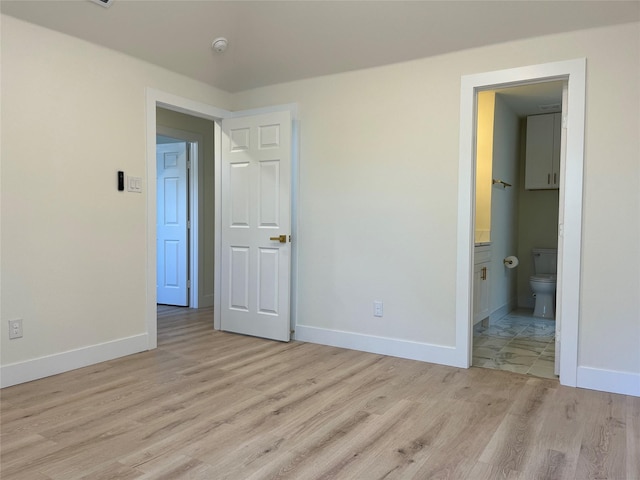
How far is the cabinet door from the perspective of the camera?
4301 millimetres

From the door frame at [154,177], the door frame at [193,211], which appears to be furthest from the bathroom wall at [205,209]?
the door frame at [154,177]

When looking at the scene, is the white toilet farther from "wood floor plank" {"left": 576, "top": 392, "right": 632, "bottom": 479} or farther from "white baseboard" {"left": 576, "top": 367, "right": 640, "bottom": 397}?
"wood floor plank" {"left": 576, "top": 392, "right": 632, "bottom": 479}

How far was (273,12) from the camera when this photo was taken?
3492mm

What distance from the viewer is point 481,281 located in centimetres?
451

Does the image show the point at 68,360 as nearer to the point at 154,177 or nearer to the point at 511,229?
the point at 154,177

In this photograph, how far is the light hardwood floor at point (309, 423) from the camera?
1921mm

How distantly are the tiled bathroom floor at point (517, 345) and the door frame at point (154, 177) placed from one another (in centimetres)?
169

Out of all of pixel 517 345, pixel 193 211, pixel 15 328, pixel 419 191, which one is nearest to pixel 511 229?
pixel 517 345

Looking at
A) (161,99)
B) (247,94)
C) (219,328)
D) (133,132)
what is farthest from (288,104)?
(219,328)

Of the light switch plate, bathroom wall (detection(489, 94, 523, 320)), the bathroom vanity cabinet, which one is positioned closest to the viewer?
the light switch plate

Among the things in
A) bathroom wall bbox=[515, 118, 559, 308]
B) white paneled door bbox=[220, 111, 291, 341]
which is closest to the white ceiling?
white paneled door bbox=[220, 111, 291, 341]

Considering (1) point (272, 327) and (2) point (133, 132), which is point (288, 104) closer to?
(2) point (133, 132)

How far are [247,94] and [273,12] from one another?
994 mm

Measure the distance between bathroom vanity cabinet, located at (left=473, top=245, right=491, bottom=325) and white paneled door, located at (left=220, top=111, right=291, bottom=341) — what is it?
177 centimetres
